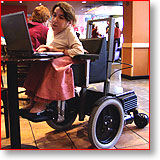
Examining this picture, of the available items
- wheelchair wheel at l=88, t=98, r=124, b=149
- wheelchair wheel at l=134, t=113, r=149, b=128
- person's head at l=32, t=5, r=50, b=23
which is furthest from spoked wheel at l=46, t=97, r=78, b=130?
person's head at l=32, t=5, r=50, b=23

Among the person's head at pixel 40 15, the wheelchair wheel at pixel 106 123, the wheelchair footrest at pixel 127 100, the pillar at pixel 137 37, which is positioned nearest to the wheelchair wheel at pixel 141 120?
Answer: the wheelchair footrest at pixel 127 100

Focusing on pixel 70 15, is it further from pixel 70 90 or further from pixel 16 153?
pixel 16 153

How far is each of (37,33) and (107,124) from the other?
1.16 meters

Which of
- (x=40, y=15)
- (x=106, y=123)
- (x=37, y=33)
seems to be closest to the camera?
(x=106, y=123)

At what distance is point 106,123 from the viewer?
1.84m

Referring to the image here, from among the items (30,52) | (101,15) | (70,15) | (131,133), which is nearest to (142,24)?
(131,133)

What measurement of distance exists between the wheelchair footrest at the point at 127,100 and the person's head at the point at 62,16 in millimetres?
861

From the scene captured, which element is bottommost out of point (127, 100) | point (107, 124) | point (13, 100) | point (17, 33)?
point (107, 124)

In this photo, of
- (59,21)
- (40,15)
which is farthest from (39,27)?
(59,21)

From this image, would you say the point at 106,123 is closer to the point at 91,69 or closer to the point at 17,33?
the point at 91,69

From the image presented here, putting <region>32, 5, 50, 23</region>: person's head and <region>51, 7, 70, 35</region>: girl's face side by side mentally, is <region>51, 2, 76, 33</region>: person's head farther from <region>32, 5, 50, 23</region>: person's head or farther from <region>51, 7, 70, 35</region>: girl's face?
<region>32, 5, 50, 23</region>: person's head

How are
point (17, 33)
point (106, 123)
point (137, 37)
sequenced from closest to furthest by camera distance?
point (17, 33) < point (106, 123) < point (137, 37)

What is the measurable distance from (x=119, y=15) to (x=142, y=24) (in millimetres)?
8904

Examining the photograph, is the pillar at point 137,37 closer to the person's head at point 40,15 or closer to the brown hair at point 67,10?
the person's head at point 40,15
